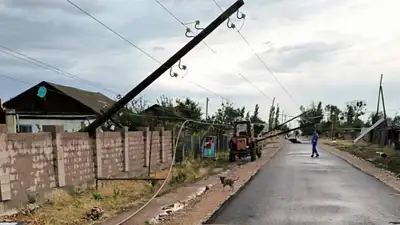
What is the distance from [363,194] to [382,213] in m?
3.55

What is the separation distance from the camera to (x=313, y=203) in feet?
41.2

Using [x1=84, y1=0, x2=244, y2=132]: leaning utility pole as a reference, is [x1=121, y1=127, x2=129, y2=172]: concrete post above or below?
below

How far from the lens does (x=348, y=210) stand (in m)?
11.5

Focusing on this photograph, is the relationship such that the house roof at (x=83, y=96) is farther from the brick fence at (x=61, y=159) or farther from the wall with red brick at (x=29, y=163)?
the wall with red brick at (x=29, y=163)

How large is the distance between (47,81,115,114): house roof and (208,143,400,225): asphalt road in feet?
81.3

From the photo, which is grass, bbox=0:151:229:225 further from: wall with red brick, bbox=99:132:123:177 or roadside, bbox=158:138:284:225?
roadside, bbox=158:138:284:225

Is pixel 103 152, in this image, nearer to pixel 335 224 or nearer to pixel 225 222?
pixel 225 222

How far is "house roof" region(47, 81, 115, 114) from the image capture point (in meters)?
42.4

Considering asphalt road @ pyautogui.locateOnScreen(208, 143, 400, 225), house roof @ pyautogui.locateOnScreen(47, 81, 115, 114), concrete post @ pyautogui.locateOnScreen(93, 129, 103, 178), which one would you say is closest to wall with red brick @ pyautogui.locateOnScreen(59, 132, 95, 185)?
concrete post @ pyautogui.locateOnScreen(93, 129, 103, 178)

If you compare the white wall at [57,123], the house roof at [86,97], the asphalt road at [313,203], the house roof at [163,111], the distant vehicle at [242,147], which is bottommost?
the asphalt road at [313,203]

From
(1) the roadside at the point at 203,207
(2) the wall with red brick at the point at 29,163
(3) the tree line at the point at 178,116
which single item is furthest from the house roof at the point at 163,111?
(2) the wall with red brick at the point at 29,163

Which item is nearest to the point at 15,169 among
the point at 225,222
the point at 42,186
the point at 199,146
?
the point at 42,186

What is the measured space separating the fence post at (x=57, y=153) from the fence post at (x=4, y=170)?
230 cm

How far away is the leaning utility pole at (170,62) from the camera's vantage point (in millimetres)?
17297
